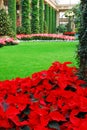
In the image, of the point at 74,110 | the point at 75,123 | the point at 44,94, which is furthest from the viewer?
the point at 44,94

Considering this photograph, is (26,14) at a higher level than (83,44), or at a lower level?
lower

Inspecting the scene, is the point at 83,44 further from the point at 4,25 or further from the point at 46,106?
the point at 4,25

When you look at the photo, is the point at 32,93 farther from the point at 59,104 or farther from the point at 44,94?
the point at 59,104

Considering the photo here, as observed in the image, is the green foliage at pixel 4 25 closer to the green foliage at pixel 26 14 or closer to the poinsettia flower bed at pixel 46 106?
the green foliage at pixel 26 14

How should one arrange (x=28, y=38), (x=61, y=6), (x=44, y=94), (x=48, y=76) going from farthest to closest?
(x=61, y=6) → (x=28, y=38) → (x=48, y=76) → (x=44, y=94)

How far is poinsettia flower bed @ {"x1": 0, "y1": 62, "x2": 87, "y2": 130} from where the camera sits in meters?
2.53

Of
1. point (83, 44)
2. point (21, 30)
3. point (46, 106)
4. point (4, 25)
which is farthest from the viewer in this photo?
point (21, 30)

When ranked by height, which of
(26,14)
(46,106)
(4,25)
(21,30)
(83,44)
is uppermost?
(83,44)

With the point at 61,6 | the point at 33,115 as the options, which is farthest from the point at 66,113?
the point at 61,6

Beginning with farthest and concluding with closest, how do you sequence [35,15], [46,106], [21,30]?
1. [35,15]
2. [21,30]
3. [46,106]

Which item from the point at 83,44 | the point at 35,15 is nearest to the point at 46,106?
the point at 83,44

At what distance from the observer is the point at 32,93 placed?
321cm

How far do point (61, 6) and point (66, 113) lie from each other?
49111 millimetres

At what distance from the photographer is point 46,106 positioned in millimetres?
2859
